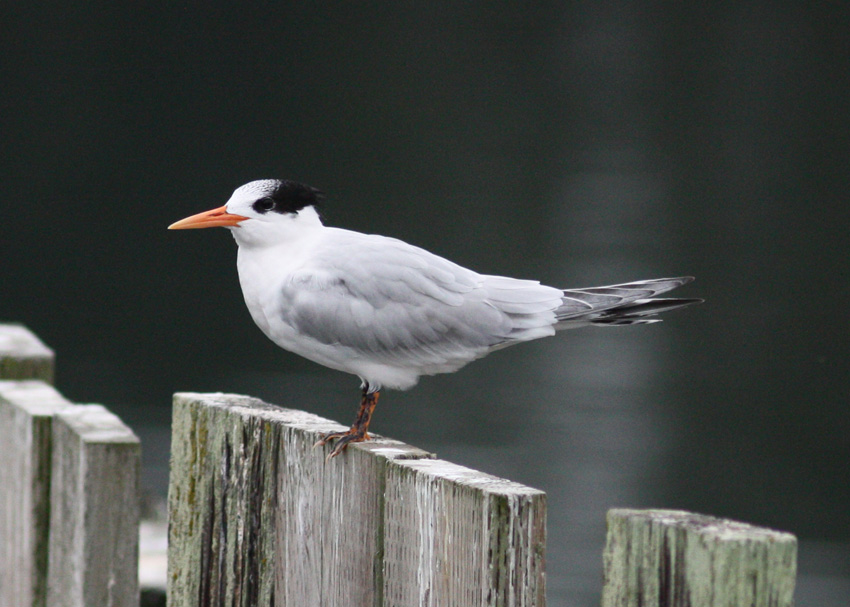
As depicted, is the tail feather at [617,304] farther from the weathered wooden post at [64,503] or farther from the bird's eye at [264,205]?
the weathered wooden post at [64,503]

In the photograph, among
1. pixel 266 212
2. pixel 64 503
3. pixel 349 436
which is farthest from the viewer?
pixel 266 212

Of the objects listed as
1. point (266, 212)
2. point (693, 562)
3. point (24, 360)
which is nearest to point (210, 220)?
point (266, 212)

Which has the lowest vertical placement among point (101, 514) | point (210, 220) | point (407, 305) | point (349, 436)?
point (101, 514)

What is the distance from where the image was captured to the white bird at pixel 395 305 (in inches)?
119

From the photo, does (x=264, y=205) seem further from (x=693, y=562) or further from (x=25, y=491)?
(x=693, y=562)

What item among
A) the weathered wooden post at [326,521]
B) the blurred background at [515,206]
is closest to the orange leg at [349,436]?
Result: the weathered wooden post at [326,521]

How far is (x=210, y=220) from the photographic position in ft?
10.2

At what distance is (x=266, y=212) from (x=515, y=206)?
12.4 metres

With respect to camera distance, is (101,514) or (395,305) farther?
(395,305)

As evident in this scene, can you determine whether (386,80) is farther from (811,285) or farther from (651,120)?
(811,285)

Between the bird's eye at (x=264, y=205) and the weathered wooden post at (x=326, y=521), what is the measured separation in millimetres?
664

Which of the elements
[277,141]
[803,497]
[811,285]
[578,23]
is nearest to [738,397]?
[803,497]

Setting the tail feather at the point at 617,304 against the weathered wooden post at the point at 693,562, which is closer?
the weathered wooden post at the point at 693,562

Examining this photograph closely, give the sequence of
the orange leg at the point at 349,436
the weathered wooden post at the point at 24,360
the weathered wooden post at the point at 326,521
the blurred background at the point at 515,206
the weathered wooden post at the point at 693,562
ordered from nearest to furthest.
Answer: the weathered wooden post at the point at 693,562 < the weathered wooden post at the point at 326,521 < the orange leg at the point at 349,436 < the weathered wooden post at the point at 24,360 < the blurred background at the point at 515,206
